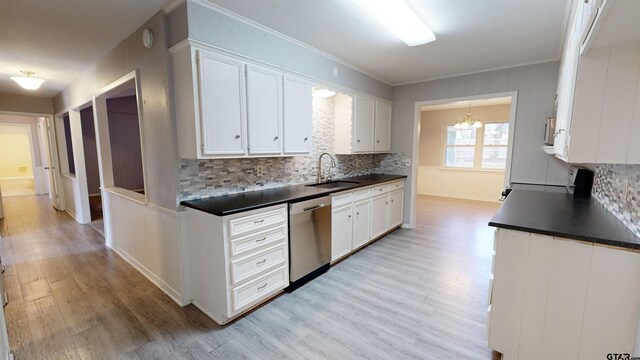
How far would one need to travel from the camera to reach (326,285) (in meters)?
2.69

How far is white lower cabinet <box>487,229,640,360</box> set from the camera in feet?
4.41

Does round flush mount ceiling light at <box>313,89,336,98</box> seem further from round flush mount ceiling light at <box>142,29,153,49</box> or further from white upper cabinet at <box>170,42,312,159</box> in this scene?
round flush mount ceiling light at <box>142,29,153,49</box>

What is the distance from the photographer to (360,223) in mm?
3488

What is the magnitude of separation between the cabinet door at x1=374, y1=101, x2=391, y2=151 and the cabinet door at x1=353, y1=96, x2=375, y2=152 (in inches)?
6.7

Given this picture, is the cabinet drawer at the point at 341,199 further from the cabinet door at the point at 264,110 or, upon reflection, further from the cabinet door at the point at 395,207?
the cabinet door at the point at 395,207

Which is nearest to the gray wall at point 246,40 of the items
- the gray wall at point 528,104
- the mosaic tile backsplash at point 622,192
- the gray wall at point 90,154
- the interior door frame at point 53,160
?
the gray wall at point 528,104

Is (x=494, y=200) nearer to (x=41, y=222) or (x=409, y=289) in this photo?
(x=409, y=289)

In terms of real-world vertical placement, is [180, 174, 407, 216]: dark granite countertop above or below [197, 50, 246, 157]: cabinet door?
below

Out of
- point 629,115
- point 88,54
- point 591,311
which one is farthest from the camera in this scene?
point 88,54

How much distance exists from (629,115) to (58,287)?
4.64 metres

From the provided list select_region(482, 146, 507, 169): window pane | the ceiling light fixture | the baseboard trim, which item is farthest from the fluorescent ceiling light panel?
select_region(482, 146, 507, 169): window pane

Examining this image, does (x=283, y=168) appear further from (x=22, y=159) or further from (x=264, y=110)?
(x=22, y=159)

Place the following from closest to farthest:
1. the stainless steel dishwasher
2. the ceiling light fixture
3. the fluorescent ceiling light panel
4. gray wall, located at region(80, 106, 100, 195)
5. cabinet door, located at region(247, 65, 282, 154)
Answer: the fluorescent ceiling light panel, cabinet door, located at region(247, 65, 282, 154), the stainless steel dishwasher, the ceiling light fixture, gray wall, located at region(80, 106, 100, 195)

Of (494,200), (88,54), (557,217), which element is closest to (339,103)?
(557,217)
